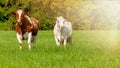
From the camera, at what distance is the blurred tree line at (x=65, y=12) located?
47.8 metres

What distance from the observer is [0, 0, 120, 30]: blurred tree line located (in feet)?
157

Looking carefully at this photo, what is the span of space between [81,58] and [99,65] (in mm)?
1860

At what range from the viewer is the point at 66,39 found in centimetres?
1888


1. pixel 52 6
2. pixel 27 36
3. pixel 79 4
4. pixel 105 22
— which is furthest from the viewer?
pixel 105 22

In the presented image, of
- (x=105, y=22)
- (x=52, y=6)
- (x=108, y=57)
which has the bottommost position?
(x=105, y=22)

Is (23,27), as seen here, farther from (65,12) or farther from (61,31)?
(65,12)

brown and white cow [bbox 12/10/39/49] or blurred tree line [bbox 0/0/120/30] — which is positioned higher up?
brown and white cow [bbox 12/10/39/49]

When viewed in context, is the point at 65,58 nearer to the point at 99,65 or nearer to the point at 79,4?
the point at 99,65

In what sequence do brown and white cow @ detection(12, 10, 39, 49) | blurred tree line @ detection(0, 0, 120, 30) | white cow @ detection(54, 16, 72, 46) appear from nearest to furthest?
brown and white cow @ detection(12, 10, 39, 49) → white cow @ detection(54, 16, 72, 46) → blurred tree line @ detection(0, 0, 120, 30)

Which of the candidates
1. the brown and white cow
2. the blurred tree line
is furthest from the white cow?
the blurred tree line

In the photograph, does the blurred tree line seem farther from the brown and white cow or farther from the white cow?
the brown and white cow

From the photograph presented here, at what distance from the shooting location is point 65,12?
163 ft

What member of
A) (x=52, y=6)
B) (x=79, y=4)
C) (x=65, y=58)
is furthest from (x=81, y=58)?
(x=79, y=4)

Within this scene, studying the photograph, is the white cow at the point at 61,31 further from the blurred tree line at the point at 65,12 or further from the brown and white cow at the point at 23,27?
the blurred tree line at the point at 65,12
